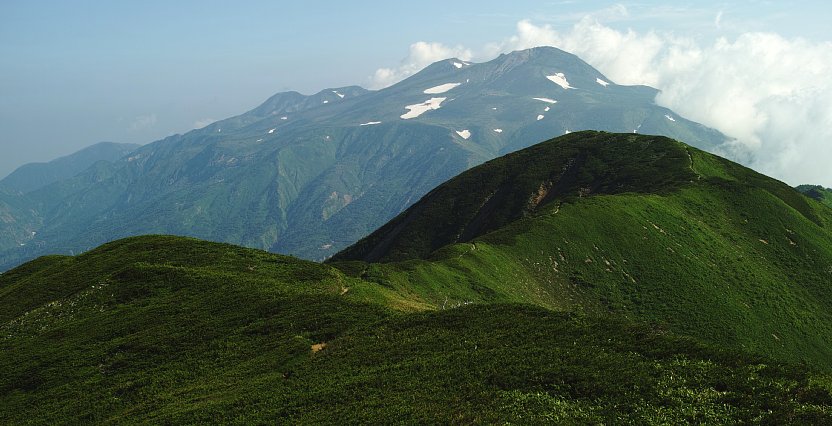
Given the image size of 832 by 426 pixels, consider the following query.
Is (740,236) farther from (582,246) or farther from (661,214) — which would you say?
(582,246)

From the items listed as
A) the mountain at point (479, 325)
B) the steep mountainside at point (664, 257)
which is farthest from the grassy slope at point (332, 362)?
the steep mountainside at point (664, 257)

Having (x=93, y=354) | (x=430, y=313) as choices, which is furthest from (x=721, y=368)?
(x=93, y=354)

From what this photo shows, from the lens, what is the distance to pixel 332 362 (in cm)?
4334

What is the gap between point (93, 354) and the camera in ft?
175

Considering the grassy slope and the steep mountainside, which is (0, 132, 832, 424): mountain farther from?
the steep mountainside

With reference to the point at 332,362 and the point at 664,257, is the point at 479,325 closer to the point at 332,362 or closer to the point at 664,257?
the point at 332,362

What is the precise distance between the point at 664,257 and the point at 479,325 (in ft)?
222

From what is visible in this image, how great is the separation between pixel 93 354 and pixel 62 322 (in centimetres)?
1379

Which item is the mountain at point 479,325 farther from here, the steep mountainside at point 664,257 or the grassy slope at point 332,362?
the steep mountainside at point 664,257

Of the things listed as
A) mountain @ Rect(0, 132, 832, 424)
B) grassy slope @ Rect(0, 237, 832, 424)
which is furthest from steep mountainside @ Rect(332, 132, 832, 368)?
grassy slope @ Rect(0, 237, 832, 424)

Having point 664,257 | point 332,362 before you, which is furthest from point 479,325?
point 664,257

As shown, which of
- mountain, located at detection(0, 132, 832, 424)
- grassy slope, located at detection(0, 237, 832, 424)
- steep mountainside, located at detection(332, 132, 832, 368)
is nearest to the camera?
grassy slope, located at detection(0, 237, 832, 424)

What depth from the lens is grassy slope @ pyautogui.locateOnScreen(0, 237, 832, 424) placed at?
3152cm

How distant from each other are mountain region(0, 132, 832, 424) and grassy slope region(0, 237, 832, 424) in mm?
196
